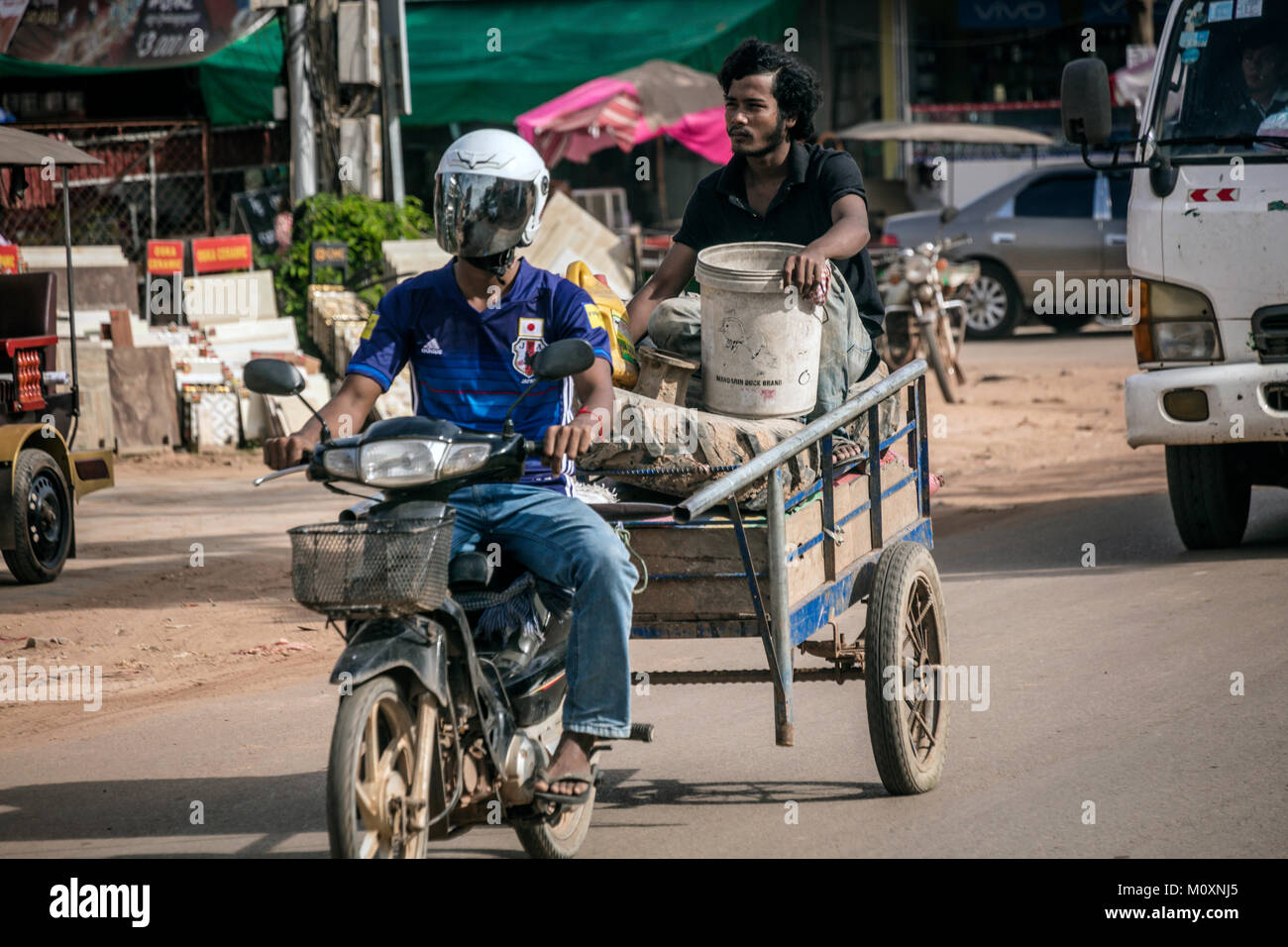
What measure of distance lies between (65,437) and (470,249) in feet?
19.4

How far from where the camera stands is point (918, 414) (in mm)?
5215

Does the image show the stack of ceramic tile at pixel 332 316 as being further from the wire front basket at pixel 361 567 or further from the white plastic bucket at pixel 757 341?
the wire front basket at pixel 361 567

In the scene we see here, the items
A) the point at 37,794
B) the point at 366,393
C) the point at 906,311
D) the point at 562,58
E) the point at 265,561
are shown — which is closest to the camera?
the point at 366,393

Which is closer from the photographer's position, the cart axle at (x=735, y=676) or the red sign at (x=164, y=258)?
the cart axle at (x=735, y=676)

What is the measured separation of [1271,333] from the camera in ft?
24.7

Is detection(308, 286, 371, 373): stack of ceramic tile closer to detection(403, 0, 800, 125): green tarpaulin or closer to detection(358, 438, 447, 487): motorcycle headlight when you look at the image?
detection(403, 0, 800, 125): green tarpaulin

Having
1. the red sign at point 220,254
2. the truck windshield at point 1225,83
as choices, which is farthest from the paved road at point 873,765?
the red sign at point 220,254

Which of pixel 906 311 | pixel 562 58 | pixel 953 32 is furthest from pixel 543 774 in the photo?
pixel 953 32

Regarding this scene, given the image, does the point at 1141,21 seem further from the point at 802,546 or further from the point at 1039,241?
the point at 802,546

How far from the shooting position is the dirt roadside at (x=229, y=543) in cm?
669

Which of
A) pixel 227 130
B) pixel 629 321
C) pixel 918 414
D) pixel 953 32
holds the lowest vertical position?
pixel 918 414

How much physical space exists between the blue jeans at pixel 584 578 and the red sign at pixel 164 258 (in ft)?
34.9

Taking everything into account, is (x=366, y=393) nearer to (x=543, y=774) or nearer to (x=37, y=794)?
(x=543, y=774)

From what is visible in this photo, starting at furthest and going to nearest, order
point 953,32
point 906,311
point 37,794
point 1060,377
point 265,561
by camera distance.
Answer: point 953,32 → point 1060,377 → point 906,311 → point 265,561 → point 37,794
